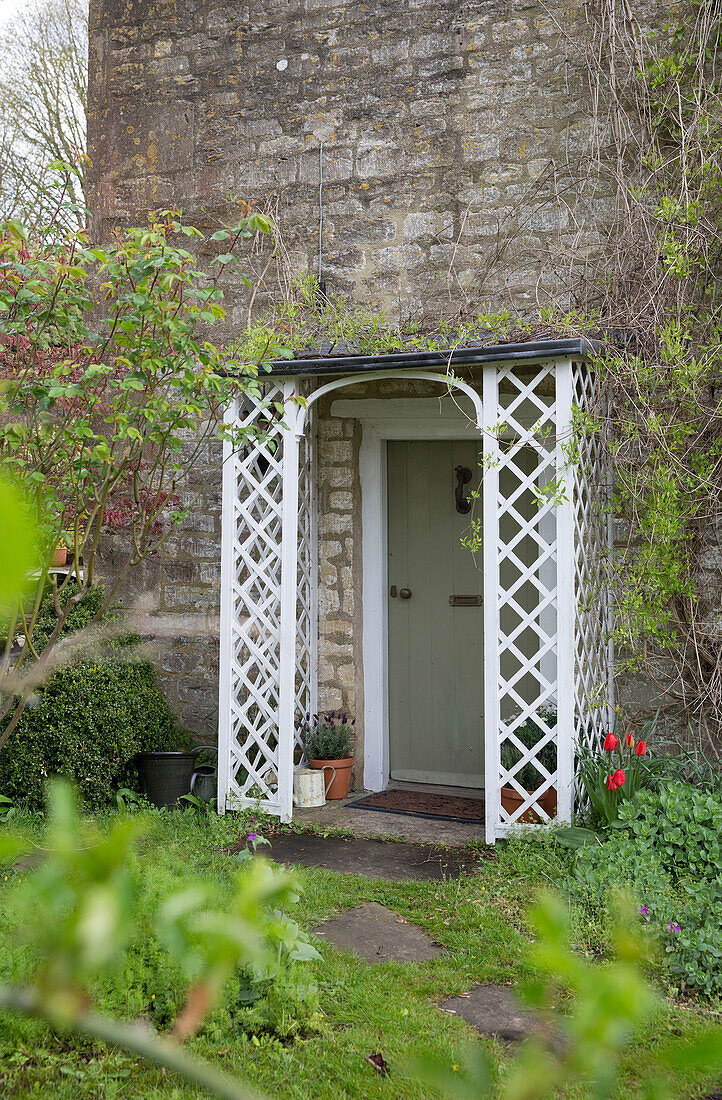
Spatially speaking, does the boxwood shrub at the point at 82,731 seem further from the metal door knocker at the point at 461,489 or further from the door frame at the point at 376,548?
the metal door knocker at the point at 461,489

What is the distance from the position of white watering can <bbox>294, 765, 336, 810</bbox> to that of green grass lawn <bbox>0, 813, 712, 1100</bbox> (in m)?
1.58

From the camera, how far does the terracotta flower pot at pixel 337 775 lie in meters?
5.85

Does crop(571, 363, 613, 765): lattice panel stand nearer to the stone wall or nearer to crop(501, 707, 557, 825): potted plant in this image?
crop(501, 707, 557, 825): potted plant

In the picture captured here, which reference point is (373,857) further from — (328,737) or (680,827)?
(680,827)

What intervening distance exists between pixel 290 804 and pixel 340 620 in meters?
1.31

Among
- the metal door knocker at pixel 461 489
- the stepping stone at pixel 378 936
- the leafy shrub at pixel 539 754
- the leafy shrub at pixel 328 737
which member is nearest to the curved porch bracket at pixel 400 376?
the metal door knocker at pixel 461 489

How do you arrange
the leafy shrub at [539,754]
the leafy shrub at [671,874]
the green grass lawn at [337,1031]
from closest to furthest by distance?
the green grass lawn at [337,1031]
the leafy shrub at [671,874]
the leafy shrub at [539,754]

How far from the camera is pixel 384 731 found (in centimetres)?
634

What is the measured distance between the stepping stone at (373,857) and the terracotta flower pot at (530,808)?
33 cm

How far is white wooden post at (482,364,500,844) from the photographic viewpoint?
191 inches

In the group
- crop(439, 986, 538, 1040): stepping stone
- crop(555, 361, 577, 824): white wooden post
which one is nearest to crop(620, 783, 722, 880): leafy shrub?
crop(555, 361, 577, 824): white wooden post

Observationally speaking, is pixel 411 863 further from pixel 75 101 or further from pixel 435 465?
pixel 75 101

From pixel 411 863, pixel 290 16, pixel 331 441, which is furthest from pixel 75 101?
pixel 411 863

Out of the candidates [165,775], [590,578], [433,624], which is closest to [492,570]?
[590,578]
